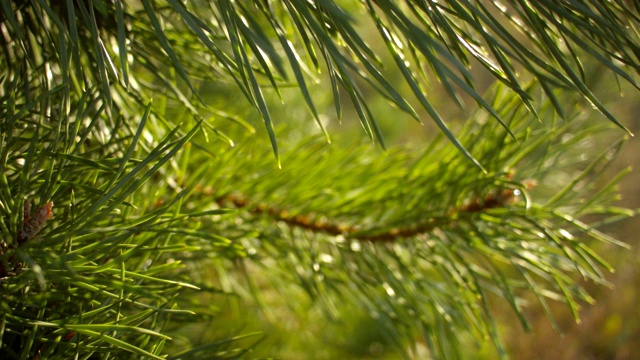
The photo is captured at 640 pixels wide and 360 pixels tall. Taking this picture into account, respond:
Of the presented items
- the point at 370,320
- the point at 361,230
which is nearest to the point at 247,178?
the point at 361,230

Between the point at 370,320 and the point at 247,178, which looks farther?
the point at 370,320

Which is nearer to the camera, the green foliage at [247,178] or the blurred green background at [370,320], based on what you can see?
the green foliage at [247,178]

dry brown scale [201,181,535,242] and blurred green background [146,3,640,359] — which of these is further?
blurred green background [146,3,640,359]

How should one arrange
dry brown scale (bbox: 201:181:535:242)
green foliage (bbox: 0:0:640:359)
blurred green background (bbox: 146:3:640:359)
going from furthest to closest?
1. blurred green background (bbox: 146:3:640:359)
2. dry brown scale (bbox: 201:181:535:242)
3. green foliage (bbox: 0:0:640:359)

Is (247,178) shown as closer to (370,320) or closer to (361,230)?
(361,230)

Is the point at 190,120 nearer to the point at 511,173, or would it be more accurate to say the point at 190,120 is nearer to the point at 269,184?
the point at 269,184

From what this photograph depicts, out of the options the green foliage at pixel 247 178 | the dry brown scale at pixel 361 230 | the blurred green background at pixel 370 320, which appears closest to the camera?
the green foliage at pixel 247 178

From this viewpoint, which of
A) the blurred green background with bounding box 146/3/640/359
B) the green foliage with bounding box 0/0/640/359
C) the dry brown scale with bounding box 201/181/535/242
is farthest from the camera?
the blurred green background with bounding box 146/3/640/359

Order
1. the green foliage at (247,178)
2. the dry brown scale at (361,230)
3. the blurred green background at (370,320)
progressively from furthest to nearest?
the blurred green background at (370,320) → the dry brown scale at (361,230) → the green foliage at (247,178)
